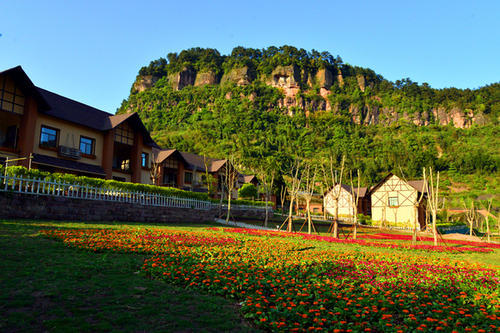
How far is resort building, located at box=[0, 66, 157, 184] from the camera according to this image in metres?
24.6

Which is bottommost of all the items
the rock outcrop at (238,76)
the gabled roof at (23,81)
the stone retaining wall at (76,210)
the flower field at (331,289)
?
the flower field at (331,289)

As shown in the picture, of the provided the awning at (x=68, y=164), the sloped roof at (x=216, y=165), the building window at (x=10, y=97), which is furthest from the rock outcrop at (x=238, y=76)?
the building window at (x=10, y=97)

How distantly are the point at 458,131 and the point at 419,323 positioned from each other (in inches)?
5630

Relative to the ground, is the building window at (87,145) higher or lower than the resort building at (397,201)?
higher

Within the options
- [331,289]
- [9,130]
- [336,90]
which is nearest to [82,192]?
[9,130]

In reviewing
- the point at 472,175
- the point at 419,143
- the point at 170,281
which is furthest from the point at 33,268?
the point at 419,143

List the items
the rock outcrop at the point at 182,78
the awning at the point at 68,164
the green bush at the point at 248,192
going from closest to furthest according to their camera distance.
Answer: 1. the awning at the point at 68,164
2. the green bush at the point at 248,192
3. the rock outcrop at the point at 182,78

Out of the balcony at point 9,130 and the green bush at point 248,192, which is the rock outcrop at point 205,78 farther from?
the balcony at point 9,130

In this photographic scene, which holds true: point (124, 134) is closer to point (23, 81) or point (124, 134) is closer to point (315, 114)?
point (23, 81)

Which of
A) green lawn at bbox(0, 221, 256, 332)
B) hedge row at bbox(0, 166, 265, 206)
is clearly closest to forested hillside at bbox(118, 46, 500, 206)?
hedge row at bbox(0, 166, 265, 206)

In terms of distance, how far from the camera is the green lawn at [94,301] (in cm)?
442

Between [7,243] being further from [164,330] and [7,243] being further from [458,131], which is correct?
[458,131]

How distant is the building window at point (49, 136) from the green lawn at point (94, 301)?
21.9 meters

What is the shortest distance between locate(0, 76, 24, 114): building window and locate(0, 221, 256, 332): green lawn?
69.2 feet
